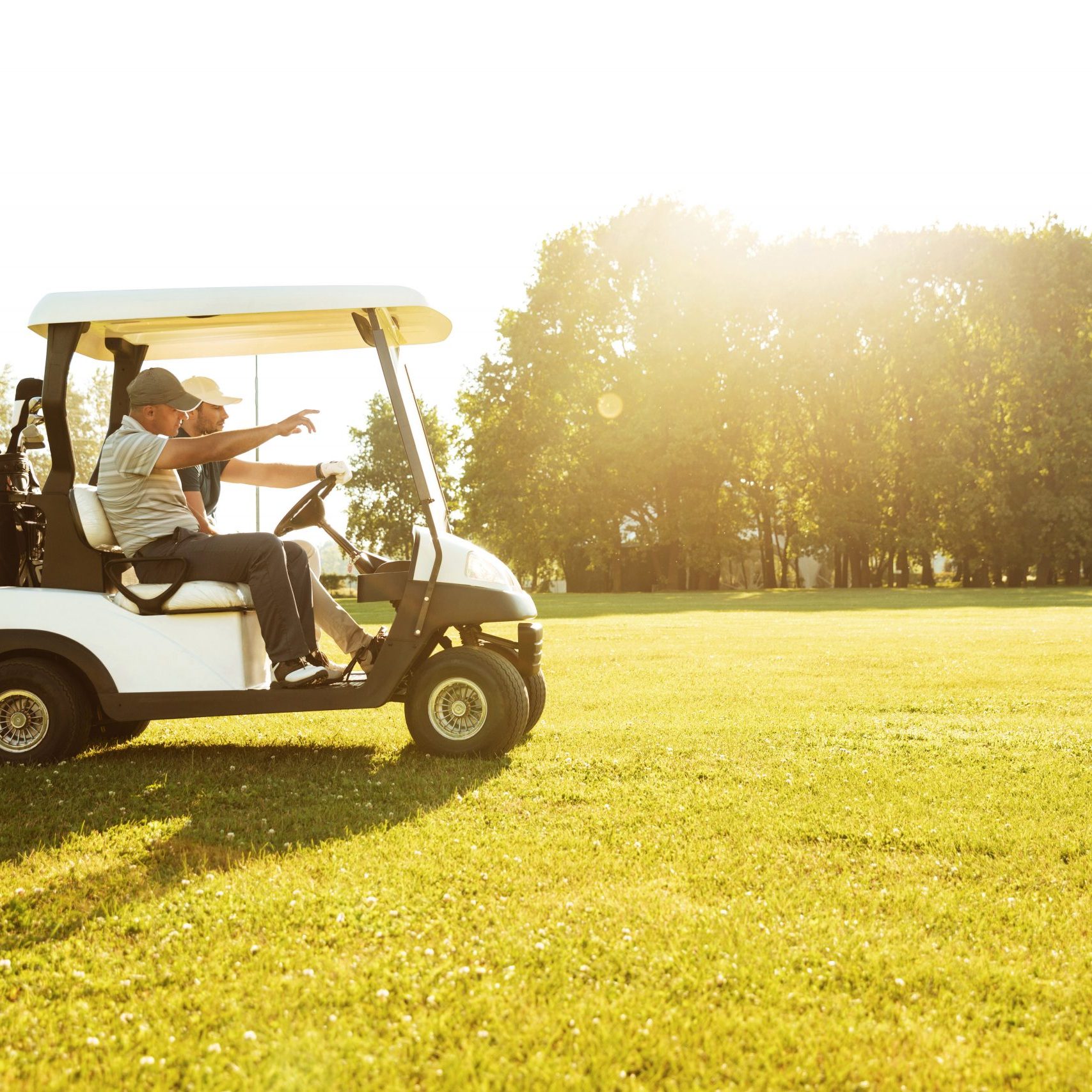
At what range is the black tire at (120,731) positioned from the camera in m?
6.93

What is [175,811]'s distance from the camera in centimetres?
498

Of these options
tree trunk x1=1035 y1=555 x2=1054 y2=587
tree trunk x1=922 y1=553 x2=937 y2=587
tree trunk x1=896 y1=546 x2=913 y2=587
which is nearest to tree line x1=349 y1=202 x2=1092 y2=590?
tree trunk x1=1035 y1=555 x2=1054 y2=587

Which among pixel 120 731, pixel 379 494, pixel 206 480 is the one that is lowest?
pixel 120 731

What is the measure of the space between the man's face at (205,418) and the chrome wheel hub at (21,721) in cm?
200

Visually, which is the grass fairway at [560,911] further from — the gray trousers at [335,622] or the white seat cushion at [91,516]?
the white seat cushion at [91,516]

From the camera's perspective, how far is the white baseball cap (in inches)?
275

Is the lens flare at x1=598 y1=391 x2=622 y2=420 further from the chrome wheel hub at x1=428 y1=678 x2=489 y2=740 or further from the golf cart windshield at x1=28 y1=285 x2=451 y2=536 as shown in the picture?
the chrome wheel hub at x1=428 y1=678 x2=489 y2=740

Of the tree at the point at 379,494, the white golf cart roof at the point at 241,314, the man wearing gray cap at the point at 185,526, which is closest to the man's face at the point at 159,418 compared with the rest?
the man wearing gray cap at the point at 185,526

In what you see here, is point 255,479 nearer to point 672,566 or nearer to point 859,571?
point 672,566

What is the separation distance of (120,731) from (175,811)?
7.54 ft

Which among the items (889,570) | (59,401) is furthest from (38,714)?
(889,570)

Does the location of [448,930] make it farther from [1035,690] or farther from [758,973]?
[1035,690]

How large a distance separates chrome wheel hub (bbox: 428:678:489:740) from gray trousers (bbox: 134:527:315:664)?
78 centimetres

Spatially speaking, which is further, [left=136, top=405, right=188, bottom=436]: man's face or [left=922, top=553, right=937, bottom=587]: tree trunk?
[left=922, top=553, right=937, bottom=587]: tree trunk
